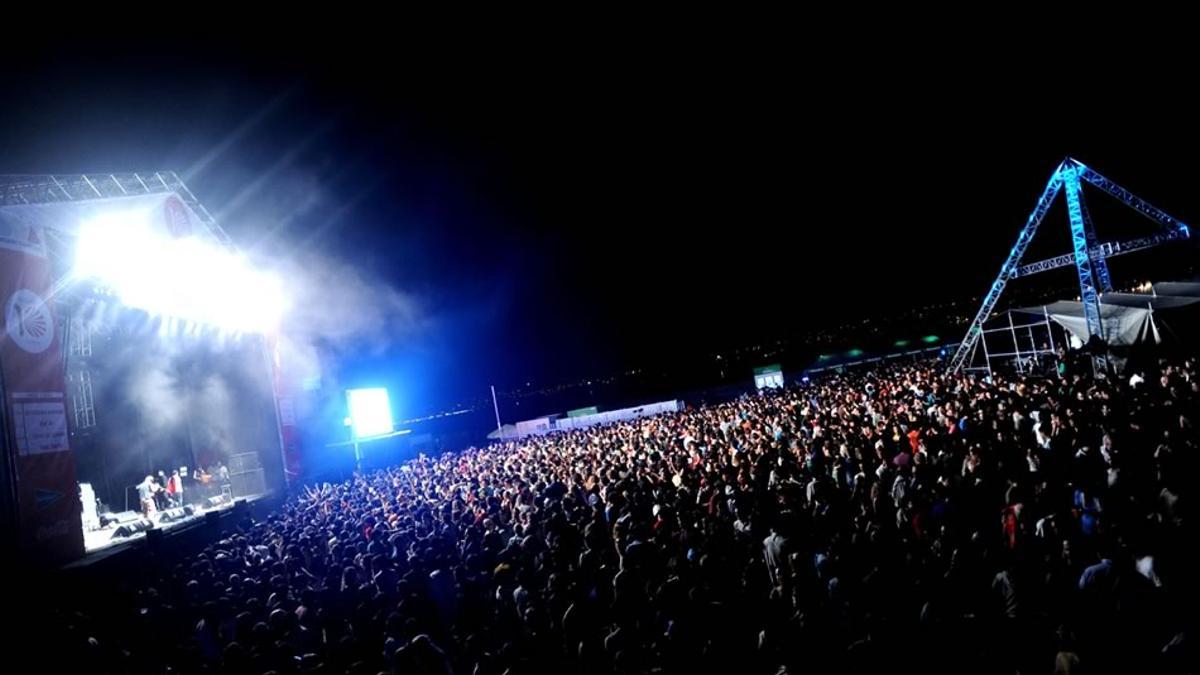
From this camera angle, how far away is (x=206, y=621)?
6629 mm

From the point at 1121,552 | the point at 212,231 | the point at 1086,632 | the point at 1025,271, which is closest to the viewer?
the point at 1086,632

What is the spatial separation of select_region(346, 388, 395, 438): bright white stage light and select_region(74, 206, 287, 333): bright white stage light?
208 inches

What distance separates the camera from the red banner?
10.1 metres

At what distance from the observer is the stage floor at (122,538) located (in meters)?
12.3

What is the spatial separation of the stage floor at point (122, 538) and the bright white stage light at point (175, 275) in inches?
212

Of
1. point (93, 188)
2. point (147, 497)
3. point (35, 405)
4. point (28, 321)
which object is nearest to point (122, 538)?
point (35, 405)

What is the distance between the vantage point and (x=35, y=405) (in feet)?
34.9

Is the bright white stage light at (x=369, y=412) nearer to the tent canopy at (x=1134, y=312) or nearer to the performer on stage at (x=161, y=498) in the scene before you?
the performer on stage at (x=161, y=498)

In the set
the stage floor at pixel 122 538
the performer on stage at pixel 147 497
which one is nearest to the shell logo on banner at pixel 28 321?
the stage floor at pixel 122 538

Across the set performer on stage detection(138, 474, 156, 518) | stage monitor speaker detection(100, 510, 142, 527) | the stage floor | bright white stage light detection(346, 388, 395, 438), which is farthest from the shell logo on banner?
bright white stage light detection(346, 388, 395, 438)

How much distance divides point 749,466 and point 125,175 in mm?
16705

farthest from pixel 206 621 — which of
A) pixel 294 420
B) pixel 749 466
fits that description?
pixel 294 420

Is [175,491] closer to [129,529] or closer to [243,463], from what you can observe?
[243,463]

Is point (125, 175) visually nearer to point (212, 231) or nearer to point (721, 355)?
point (212, 231)
